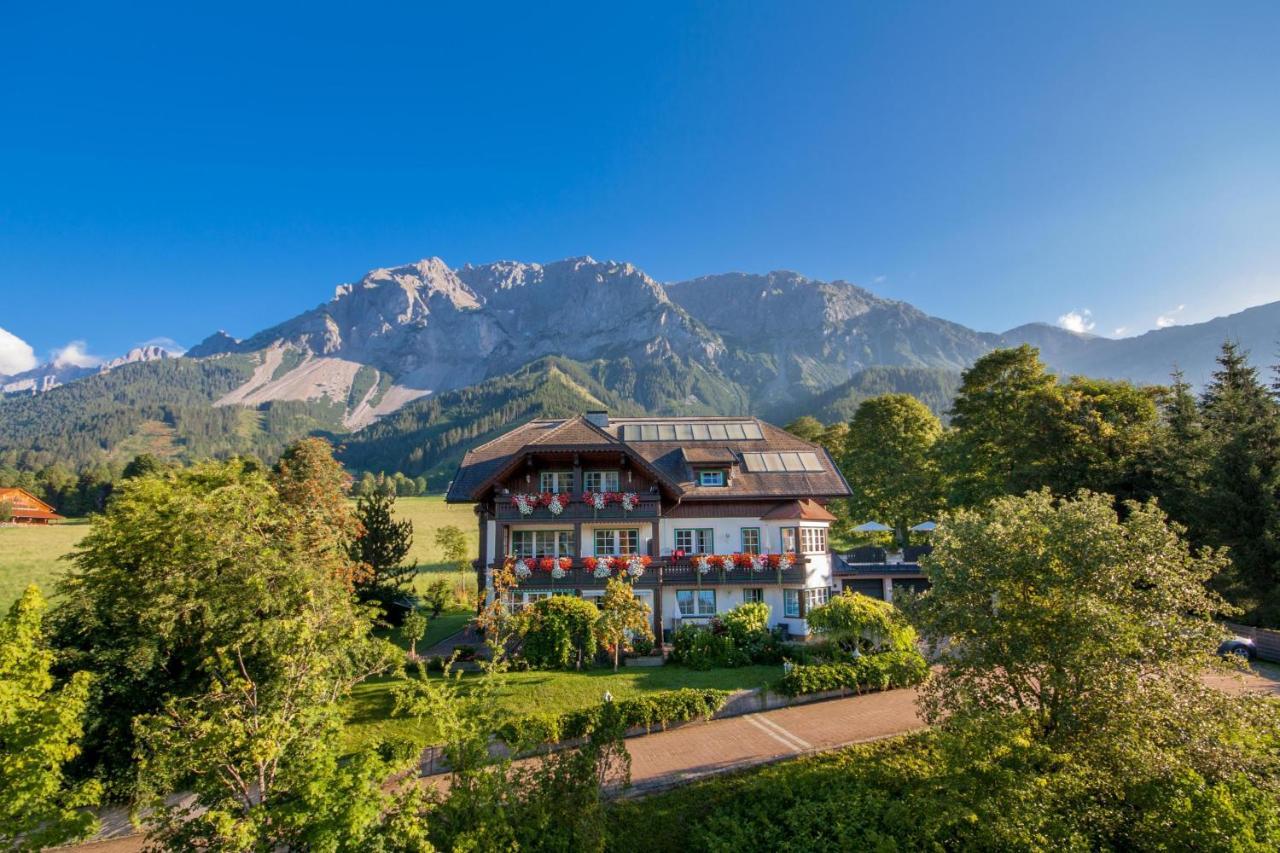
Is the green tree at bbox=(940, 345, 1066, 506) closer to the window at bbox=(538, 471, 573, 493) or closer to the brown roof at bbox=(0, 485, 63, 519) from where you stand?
the window at bbox=(538, 471, 573, 493)

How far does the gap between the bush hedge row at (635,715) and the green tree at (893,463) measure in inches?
1251

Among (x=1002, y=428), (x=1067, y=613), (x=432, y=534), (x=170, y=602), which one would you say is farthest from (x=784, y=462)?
(x=432, y=534)

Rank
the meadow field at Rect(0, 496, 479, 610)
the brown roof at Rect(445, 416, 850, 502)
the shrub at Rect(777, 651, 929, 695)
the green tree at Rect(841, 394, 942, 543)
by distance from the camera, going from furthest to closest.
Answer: the green tree at Rect(841, 394, 942, 543) → the meadow field at Rect(0, 496, 479, 610) → the brown roof at Rect(445, 416, 850, 502) → the shrub at Rect(777, 651, 929, 695)

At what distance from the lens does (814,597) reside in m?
30.4

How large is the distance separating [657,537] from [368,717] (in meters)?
14.9

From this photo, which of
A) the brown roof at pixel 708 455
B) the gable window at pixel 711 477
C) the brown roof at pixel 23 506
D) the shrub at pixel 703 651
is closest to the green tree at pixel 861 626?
the shrub at pixel 703 651

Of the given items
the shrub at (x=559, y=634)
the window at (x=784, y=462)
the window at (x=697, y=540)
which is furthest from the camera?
the window at (x=784, y=462)

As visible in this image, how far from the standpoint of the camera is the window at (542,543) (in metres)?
29.8

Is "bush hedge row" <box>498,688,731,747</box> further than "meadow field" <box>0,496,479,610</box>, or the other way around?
"meadow field" <box>0,496,479,610</box>

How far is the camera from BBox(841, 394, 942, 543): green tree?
4612cm

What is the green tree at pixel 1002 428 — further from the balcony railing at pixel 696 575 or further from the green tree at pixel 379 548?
the green tree at pixel 379 548

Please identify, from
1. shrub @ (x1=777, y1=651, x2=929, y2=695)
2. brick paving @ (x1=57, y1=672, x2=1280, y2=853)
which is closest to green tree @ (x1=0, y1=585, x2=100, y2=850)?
brick paving @ (x1=57, y1=672, x2=1280, y2=853)

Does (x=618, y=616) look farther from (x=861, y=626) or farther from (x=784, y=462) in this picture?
(x=784, y=462)

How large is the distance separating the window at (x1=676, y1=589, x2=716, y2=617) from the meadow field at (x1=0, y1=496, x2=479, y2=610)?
2261 centimetres
